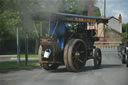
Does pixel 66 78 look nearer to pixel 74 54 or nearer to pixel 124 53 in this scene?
pixel 74 54

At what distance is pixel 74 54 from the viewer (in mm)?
12500

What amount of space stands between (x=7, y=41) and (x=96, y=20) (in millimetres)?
26544

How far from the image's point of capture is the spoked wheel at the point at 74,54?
12.0m

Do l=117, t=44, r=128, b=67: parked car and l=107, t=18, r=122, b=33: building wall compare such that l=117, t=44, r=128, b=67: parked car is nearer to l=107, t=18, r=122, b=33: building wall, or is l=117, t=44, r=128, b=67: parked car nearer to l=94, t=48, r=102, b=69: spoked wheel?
l=94, t=48, r=102, b=69: spoked wheel

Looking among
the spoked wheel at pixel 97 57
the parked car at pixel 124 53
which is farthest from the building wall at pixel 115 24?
the spoked wheel at pixel 97 57

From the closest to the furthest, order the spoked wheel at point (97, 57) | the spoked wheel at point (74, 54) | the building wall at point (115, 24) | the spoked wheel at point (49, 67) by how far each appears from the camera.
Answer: the spoked wheel at point (74, 54) → the spoked wheel at point (49, 67) → the spoked wheel at point (97, 57) → the building wall at point (115, 24)

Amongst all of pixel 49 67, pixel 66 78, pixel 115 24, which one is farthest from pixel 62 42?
pixel 115 24

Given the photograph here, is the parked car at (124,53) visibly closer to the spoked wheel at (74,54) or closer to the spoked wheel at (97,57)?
the spoked wheel at (97,57)

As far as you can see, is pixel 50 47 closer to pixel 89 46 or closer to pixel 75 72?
pixel 75 72

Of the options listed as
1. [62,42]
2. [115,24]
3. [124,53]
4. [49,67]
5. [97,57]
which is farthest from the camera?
[115,24]

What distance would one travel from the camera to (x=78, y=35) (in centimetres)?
1342

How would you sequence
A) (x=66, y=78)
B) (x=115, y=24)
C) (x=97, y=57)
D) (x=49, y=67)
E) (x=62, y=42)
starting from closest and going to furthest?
(x=66, y=78)
(x=62, y=42)
(x=49, y=67)
(x=97, y=57)
(x=115, y=24)

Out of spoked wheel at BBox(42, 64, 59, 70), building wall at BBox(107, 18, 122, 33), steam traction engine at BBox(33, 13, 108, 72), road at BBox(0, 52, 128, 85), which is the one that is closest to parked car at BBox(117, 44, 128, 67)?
steam traction engine at BBox(33, 13, 108, 72)

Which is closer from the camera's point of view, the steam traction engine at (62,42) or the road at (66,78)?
the road at (66,78)
